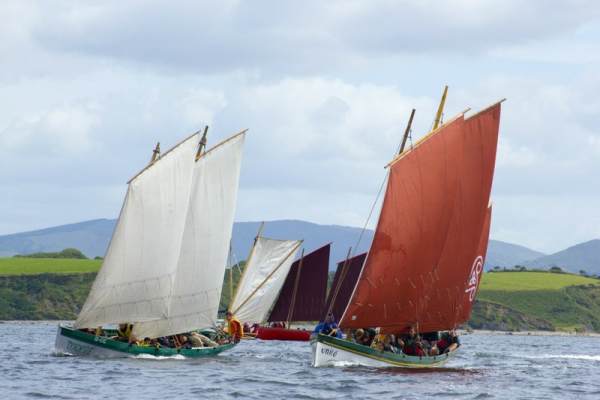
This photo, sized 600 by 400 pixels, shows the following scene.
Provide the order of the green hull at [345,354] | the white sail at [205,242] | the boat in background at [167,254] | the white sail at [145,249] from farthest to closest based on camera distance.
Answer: the white sail at [205,242]
the boat in background at [167,254]
the white sail at [145,249]
the green hull at [345,354]

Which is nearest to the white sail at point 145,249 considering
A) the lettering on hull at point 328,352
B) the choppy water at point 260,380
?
the choppy water at point 260,380

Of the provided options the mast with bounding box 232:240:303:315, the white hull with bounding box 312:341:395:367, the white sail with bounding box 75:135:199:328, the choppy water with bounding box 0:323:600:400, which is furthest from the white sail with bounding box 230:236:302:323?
the white hull with bounding box 312:341:395:367

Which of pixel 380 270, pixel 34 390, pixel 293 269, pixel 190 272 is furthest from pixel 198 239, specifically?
pixel 293 269

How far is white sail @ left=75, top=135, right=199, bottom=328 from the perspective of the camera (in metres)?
79.1

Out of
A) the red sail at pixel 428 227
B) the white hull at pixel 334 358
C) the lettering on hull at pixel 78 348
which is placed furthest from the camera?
the lettering on hull at pixel 78 348

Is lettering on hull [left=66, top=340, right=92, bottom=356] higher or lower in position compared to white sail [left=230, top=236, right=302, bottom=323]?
lower

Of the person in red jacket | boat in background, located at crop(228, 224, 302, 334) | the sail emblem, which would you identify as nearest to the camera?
the sail emblem

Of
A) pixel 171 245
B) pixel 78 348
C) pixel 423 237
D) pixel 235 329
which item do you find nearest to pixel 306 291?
pixel 235 329

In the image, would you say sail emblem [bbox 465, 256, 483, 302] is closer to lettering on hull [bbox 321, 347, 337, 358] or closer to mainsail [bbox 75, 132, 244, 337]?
lettering on hull [bbox 321, 347, 337, 358]

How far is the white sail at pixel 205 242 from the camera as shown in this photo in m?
84.2

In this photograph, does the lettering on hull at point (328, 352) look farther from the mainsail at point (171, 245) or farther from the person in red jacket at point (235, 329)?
the person in red jacket at point (235, 329)

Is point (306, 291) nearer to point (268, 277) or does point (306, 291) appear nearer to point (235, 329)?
point (268, 277)

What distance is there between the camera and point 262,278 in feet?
391

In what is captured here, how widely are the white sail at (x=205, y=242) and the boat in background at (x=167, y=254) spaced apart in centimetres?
6
